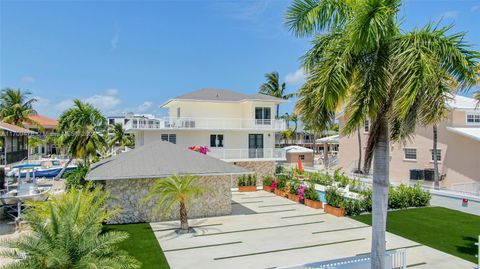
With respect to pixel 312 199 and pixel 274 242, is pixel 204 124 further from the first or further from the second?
pixel 274 242

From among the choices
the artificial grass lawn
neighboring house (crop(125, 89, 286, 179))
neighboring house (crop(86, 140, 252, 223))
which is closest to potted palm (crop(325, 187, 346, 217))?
the artificial grass lawn

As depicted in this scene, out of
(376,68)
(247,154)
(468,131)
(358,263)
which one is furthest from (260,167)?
(376,68)

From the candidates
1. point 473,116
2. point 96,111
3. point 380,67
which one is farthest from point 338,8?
point 473,116

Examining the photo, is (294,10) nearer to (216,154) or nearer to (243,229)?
(243,229)

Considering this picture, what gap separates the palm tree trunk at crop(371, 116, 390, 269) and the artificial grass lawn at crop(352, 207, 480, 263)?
5.57 metres

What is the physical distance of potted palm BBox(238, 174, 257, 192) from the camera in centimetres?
2598

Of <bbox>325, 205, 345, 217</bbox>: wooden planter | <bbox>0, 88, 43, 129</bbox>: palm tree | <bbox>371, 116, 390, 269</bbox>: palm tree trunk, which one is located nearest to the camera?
<bbox>371, 116, 390, 269</bbox>: palm tree trunk

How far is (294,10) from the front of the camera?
26.2 ft

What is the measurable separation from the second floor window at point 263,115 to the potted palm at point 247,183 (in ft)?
18.2

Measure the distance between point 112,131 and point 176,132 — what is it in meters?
28.8

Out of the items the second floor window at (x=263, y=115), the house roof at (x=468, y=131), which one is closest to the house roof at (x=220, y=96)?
the second floor window at (x=263, y=115)

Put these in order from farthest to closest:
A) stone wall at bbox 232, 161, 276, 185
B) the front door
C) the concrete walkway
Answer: the front door
stone wall at bbox 232, 161, 276, 185
the concrete walkway

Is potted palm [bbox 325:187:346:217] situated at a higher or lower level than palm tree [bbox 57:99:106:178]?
lower

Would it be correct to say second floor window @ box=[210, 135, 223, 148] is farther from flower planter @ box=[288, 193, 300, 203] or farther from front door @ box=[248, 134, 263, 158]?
flower planter @ box=[288, 193, 300, 203]
